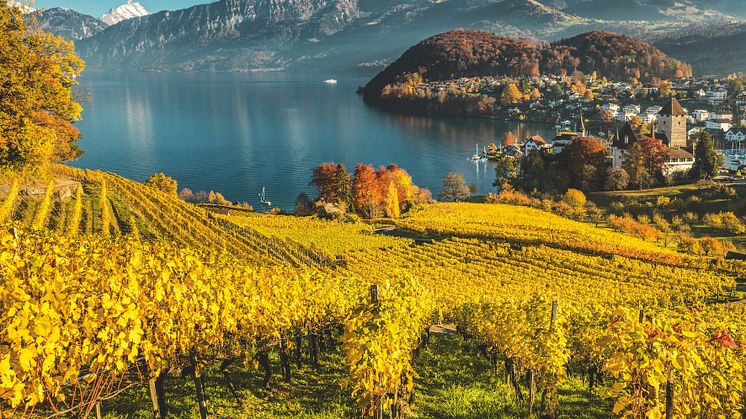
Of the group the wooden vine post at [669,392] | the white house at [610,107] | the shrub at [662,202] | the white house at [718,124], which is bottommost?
the shrub at [662,202]

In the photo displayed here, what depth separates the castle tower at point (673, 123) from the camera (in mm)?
71688

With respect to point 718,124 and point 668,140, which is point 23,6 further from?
point 718,124

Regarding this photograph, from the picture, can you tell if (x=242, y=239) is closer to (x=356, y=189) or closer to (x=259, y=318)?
(x=356, y=189)

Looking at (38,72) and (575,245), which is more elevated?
(38,72)

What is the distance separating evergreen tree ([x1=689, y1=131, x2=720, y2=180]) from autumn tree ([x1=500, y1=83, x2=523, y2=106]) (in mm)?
95269

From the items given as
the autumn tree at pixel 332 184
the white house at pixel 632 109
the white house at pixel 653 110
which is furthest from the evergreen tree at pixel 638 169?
the white house at pixel 632 109

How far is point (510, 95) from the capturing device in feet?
517

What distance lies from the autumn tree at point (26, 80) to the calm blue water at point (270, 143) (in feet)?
142

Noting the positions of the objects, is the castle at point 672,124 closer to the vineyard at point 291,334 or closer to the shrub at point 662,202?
the shrub at point 662,202

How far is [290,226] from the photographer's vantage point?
46.2 metres

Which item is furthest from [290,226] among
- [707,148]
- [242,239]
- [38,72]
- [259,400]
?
[707,148]

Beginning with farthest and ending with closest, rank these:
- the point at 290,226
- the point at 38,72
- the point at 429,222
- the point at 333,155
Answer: the point at 333,155, the point at 429,222, the point at 290,226, the point at 38,72

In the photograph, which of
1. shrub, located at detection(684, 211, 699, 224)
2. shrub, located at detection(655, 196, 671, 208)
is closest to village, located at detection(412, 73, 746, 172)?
shrub, located at detection(655, 196, 671, 208)

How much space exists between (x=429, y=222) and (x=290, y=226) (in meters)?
12.8
